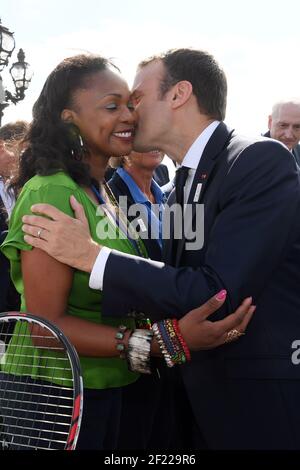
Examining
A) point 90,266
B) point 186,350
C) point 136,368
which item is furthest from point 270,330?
point 90,266

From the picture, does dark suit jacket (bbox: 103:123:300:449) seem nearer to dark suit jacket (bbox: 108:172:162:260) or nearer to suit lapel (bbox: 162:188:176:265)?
suit lapel (bbox: 162:188:176:265)

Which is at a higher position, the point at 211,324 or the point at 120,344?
the point at 211,324

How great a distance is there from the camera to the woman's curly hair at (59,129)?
9.21 feet

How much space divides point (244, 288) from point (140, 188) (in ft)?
8.23

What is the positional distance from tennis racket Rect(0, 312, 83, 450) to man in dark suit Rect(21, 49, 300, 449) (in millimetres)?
292

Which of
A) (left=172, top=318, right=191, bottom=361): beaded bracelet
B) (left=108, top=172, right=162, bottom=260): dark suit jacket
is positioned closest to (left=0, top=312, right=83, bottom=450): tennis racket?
(left=172, top=318, right=191, bottom=361): beaded bracelet

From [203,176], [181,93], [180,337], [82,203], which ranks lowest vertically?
[180,337]

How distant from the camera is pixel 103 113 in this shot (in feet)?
9.73

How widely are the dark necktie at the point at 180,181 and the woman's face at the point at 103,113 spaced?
326mm

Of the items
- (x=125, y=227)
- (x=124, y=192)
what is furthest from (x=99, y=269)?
(x=124, y=192)

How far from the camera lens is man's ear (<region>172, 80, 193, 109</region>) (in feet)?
10.2

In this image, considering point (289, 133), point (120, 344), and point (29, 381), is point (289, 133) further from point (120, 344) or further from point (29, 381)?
point (29, 381)

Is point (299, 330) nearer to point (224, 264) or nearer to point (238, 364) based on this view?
point (238, 364)

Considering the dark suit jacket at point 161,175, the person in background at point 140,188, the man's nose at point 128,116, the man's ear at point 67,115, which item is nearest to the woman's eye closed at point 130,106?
the man's nose at point 128,116
